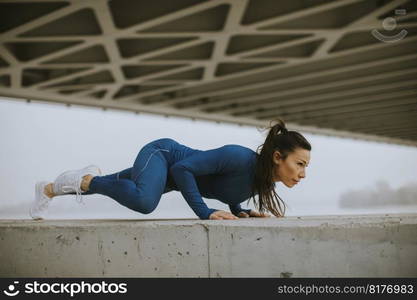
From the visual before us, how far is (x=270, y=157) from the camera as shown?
106 inches

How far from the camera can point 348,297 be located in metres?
1.86

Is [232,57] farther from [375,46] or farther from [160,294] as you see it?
[160,294]

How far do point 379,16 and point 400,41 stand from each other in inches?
105

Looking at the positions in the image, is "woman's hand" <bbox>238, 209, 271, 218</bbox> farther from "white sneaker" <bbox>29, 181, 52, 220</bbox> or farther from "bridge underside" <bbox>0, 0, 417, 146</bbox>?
"bridge underside" <bbox>0, 0, 417, 146</bbox>

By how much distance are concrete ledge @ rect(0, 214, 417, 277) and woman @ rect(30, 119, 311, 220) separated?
0.40 meters

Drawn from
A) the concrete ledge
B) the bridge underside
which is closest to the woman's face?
the concrete ledge

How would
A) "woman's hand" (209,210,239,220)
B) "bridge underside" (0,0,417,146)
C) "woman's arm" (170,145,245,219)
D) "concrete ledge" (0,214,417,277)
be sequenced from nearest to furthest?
"concrete ledge" (0,214,417,277) < "woman's hand" (209,210,239,220) < "woman's arm" (170,145,245,219) < "bridge underside" (0,0,417,146)

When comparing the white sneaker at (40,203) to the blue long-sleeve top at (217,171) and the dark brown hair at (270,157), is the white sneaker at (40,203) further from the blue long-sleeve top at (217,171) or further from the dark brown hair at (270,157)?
the dark brown hair at (270,157)

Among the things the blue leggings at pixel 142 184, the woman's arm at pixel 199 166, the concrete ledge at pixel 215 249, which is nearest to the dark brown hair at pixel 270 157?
the woman's arm at pixel 199 166

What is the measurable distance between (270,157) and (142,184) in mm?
917

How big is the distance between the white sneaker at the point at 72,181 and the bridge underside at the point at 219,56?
866cm

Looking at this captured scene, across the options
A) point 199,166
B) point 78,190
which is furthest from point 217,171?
point 78,190

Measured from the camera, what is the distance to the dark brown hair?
2.68 m

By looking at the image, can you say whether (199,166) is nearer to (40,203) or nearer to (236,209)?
(236,209)
